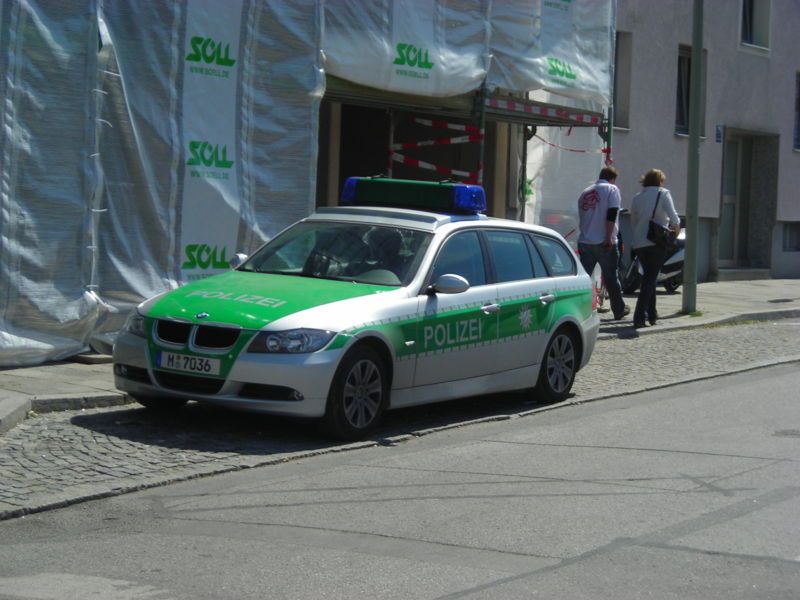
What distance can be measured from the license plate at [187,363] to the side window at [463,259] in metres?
1.92

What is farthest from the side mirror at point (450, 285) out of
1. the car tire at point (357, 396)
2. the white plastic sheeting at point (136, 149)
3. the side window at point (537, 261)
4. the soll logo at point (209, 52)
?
the soll logo at point (209, 52)

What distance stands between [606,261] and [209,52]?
235 inches

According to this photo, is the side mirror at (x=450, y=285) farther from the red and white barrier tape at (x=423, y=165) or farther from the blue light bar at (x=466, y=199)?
the red and white barrier tape at (x=423, y=165)

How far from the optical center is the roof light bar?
10.6m

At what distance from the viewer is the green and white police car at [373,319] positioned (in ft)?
28.2

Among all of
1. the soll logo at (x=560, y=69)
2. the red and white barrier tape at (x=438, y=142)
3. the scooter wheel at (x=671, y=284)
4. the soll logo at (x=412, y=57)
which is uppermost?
the soll logo at (x=560, y=69)

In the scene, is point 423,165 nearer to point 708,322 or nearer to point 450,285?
point 708,322

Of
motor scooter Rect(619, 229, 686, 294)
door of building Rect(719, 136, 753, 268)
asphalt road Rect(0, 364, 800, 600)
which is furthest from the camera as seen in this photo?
door of building Rect(719, 136, 753, 268)

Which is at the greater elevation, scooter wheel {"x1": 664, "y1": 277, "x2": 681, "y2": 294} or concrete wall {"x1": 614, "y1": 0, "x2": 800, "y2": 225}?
concrete wall {"x1": 614, "y1": 0, "x2": 800, "y2": 225}

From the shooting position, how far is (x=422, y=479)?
7.80 metres

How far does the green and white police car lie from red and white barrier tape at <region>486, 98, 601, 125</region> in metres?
5.58

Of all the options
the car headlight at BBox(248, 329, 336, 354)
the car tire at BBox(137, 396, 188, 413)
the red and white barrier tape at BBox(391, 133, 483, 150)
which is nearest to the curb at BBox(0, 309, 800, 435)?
the car tire at BBox(137, 396, 188, 413)

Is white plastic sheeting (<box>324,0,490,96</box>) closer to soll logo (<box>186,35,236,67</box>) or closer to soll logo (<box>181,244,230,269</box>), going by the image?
soll logo (<box>186,35,236,67</box>)

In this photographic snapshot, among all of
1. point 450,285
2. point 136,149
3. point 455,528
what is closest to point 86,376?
point 136,149
